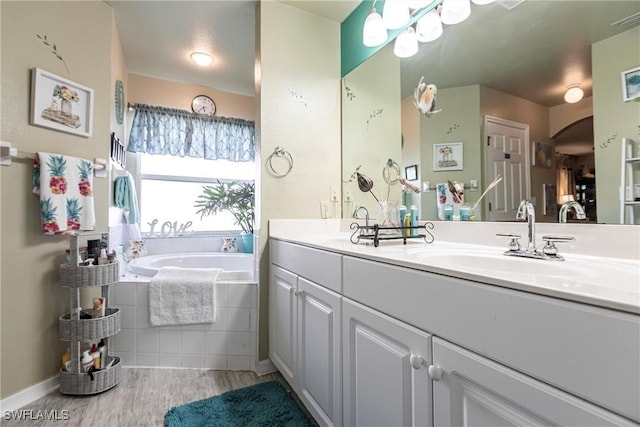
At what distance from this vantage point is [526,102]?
3.87ft

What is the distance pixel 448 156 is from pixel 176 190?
2.83 m

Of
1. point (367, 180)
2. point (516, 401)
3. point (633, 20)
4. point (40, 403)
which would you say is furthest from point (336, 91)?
point (40, 403)

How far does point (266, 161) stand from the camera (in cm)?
192

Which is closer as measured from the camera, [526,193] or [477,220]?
[526,193]

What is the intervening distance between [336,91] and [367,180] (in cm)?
77

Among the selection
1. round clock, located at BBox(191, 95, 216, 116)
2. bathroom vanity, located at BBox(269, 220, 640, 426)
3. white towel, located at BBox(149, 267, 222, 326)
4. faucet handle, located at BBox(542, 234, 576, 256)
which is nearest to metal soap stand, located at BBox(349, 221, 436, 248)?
bathroom vanity, located at BBox(269, 220, 640, 426)

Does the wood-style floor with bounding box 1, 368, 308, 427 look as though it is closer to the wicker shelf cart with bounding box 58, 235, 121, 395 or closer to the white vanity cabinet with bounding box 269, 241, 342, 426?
the wicker shelf cart with bounding box 58, 235, 121, 395

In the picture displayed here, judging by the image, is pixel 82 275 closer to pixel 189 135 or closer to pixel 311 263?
pixel 311 263

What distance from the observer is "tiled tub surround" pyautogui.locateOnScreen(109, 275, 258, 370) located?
1.94 meters

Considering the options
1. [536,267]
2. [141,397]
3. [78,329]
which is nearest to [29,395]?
[78,329]

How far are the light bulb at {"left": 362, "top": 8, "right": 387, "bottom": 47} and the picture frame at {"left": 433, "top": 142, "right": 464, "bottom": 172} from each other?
79 cm

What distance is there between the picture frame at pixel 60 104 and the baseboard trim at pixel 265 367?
1857mm

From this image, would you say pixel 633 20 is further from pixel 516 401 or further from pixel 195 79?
pixel 195 79

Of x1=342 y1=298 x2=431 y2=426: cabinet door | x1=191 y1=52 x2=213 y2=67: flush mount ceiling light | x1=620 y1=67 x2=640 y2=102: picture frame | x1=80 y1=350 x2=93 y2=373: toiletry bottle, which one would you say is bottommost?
x1=80 y1=350 x2=93 y2=373: toiletry bottle
